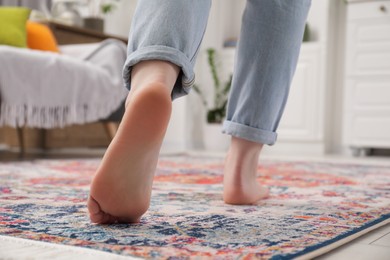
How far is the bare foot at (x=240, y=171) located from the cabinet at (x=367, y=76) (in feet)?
8.66

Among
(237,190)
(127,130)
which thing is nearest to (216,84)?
(237,190)

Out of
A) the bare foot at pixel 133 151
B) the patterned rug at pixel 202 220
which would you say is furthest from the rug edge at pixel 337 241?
the bare foot at pixel 133 151

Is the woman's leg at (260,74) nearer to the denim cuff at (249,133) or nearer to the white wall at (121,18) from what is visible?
the denim cuff at (249,133)

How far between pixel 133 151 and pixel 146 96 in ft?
0.20

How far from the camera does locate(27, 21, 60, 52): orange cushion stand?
2885 mm

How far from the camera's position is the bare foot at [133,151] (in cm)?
63

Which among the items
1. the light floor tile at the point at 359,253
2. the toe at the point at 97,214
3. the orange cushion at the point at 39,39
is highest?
the orange cushion at the point at 39,39

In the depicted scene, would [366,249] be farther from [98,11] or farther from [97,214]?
[98,11]

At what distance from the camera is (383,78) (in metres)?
3.37

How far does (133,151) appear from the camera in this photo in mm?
636

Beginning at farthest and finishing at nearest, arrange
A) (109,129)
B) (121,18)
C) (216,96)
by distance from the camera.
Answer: (121,18)
(216,96)
(109,129)

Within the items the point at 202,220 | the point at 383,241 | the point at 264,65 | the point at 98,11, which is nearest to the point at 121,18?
the point at 98,11

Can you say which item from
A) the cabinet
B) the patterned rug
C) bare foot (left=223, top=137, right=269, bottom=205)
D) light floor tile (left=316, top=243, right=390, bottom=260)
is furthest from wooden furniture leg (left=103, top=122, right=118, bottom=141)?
light floor tile (left=316, top=243, right=390, bottom=260)

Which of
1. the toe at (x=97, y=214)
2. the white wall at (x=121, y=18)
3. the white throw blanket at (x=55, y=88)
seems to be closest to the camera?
the toe at (x=97, y=214)
